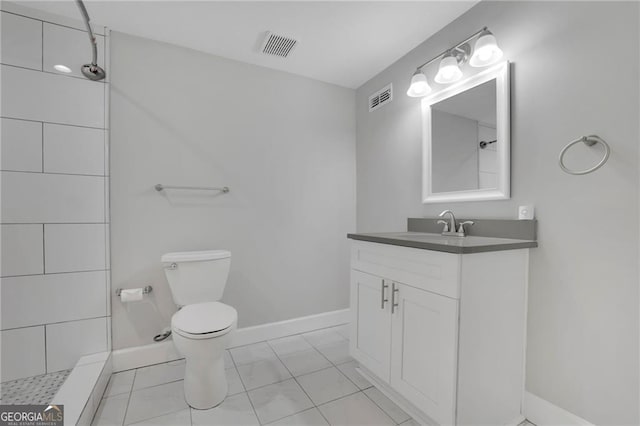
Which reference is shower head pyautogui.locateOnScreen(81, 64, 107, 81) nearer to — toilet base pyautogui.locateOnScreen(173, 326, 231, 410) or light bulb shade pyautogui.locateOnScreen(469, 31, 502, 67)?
toilet base pyautogui.locateOnScreen(173, 326, 231, 410)

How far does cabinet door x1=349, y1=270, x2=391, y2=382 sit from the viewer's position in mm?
1488

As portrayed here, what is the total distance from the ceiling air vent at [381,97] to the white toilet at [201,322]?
69.7 inches

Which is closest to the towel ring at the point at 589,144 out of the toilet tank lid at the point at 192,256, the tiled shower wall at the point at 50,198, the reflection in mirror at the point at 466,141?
the reflection in mirror at the point at 466,141

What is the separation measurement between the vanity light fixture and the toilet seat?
1847mm

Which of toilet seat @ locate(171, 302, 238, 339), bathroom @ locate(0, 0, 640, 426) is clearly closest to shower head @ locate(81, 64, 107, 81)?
bathroom @ locate(0, 0, 640, 426)

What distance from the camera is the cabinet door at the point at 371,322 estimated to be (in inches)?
58.6

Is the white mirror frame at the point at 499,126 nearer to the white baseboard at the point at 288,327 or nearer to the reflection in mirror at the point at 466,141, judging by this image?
the reflection in mirror at the point at 466,141

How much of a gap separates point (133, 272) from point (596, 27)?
2769 millimetres

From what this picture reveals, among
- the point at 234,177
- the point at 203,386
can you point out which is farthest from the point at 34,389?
the point at 234,177

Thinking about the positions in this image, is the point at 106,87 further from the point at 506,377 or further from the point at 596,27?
the point at 506,377

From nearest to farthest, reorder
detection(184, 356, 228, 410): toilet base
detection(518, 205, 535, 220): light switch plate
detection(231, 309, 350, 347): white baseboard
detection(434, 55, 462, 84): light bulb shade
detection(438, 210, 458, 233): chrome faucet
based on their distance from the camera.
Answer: detection(518, 205, 535, 220): light switch plate < detection(184, 356, 228, 410): toilet base < detection(434, 55, 462, 84): light bulb shade < detection(438, 210, 458, 233): chrome faucet < detection(231, 309, 350, 347): white baseboard

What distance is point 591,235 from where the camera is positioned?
3.81 feet

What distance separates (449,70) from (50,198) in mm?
2475

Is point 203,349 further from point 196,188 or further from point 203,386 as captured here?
point 196,188
